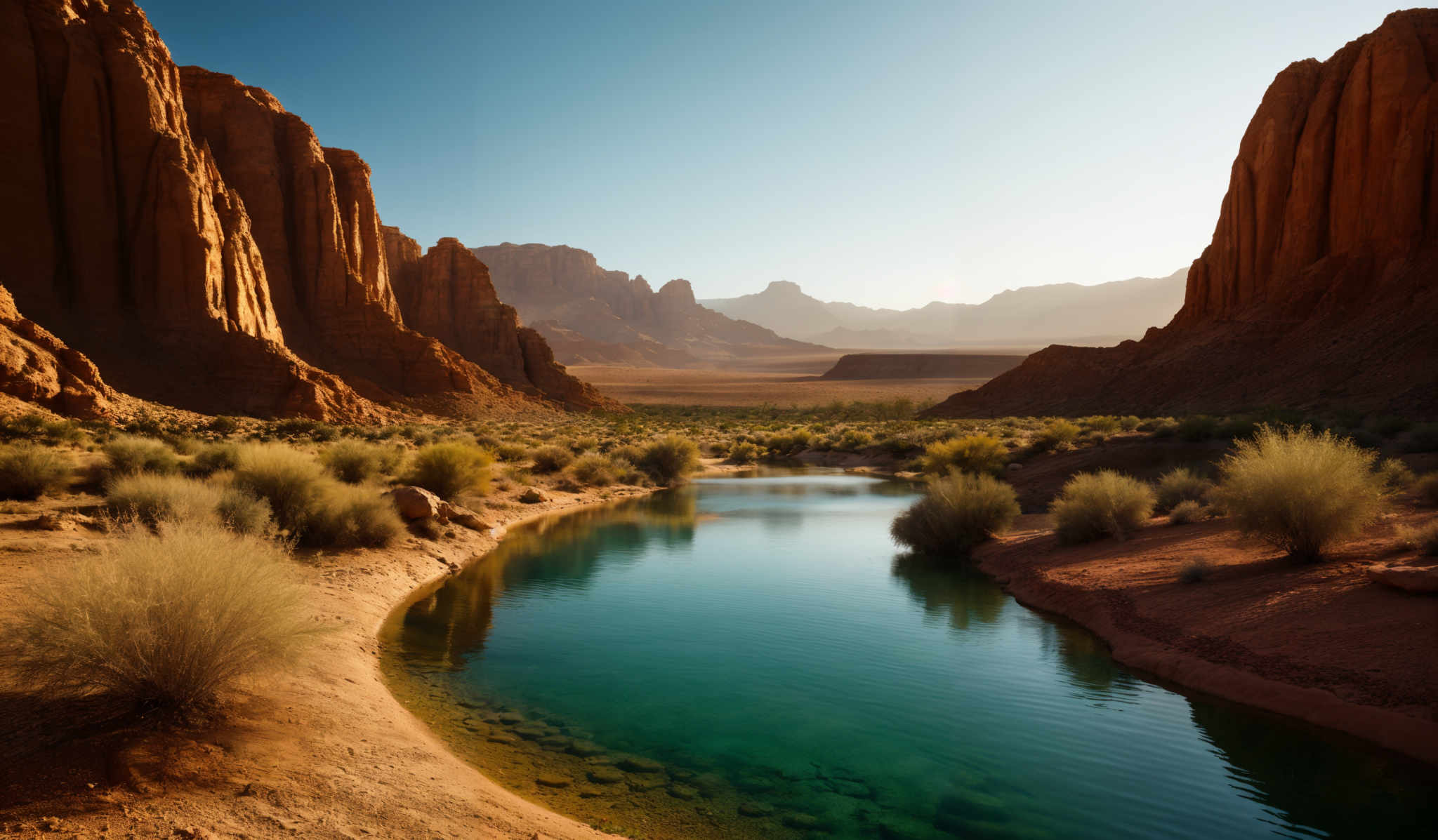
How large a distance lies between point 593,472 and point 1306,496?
2117 cm

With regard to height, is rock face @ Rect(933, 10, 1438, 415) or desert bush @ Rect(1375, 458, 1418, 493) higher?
rock face @ Rect(933, 10, 1438, 415)

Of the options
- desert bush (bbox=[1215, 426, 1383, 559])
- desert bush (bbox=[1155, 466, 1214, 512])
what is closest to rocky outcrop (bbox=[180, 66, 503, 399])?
desert bush (bbox=[1155, 466, 1214, 512])

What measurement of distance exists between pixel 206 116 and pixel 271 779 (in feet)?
184

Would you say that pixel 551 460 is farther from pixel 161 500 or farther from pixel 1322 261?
pixel 1322 261

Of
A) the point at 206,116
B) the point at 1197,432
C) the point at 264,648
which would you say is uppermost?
the point at 206,116

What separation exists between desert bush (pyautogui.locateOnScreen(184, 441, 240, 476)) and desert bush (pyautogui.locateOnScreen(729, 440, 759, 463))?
25304 mm

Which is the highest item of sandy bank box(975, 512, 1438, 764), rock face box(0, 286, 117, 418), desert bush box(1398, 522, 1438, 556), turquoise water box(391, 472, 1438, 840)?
rock face box(0, 286, 117, 418)

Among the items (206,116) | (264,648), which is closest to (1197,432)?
(264,648)

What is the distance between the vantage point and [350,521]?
13438 mm

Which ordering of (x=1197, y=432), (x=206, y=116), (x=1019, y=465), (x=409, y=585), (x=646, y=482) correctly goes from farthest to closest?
(x=206, y=116)
(x=646, y=482)
(x=1019, y=465)
(x=1197, y=432)
(x=409, y=585)

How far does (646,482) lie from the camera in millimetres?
29109

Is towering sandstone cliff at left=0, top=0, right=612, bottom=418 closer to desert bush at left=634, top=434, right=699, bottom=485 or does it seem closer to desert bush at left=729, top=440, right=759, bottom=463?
desert bush at left=634, top=434, right=699, bottom=485

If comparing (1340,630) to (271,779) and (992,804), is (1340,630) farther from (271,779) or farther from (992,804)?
(271,779)

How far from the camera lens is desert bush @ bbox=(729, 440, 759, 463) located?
132 ft
